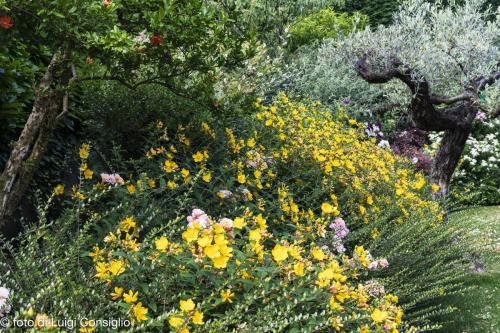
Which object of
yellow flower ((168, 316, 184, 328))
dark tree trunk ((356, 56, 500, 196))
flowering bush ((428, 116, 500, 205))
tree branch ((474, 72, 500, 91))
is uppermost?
yellow flower ((168, 316, 184, 328))

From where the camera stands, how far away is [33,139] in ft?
9.12

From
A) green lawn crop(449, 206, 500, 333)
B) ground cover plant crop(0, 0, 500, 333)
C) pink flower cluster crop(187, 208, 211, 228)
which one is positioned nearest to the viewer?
A: ground cover plant crop(0, 0, 500, 333)

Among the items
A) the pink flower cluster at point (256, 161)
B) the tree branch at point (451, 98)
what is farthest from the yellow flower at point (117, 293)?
the tree branch at point (451, 98)

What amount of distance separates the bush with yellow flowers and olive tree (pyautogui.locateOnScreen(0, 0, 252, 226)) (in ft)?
1.01

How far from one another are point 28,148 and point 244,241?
1225 mm

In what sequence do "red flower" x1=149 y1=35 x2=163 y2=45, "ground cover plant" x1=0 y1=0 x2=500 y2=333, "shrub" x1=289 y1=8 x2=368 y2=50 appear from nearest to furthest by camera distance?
"ground cover plant" x1=0 y1=0 x2=500 y2=333 → "red flower" x1=149 y1=35 x2=163 y2=45 → "shrub" x1=289 y1=8 x2=368 y2=50

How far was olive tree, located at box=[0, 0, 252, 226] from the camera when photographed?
2293 millimetres

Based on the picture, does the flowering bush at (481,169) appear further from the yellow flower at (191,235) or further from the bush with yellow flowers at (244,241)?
the yellow flower at (191,235)

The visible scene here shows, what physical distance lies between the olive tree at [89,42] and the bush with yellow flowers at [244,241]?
0.31m

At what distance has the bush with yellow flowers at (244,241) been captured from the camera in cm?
190

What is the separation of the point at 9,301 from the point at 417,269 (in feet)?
9.44

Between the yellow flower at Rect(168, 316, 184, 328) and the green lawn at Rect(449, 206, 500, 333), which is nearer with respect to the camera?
the yellow flower at Rect(168, 316, 184, 328)

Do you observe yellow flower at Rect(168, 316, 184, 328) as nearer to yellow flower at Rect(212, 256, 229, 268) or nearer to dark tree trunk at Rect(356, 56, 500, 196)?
yellow flower at Rect(212, 256, 229, 268)
